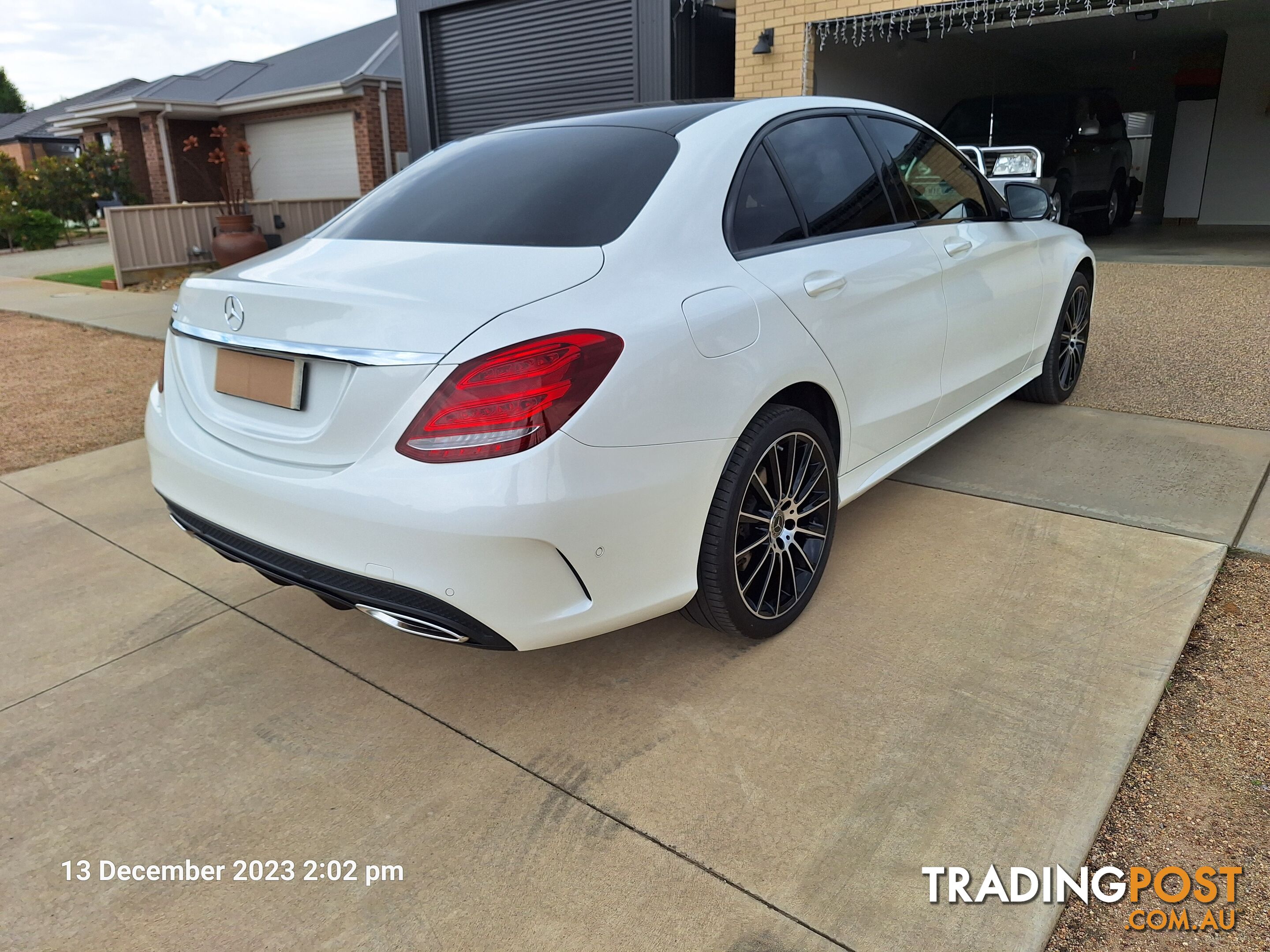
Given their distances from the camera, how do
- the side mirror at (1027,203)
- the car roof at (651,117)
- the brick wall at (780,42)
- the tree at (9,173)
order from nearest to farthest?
1. the car roof at (651,117)
2. the side mirror at (1027,203)
3. the brick wall at (780,42)
4. the tree at (9,173)

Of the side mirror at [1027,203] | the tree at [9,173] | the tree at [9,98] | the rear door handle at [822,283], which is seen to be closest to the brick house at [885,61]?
the side mirror at [1027,203]

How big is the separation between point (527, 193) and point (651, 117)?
572mm

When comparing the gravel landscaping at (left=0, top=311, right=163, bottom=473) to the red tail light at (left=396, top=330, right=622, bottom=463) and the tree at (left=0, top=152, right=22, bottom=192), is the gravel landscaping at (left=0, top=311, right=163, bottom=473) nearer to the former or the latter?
the red tail light at (left=396, top=330, right=622, bottom=463)

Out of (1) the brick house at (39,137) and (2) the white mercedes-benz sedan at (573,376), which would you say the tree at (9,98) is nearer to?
(1) the brick house at (39,137)

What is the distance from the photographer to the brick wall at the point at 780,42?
10078 millimetres

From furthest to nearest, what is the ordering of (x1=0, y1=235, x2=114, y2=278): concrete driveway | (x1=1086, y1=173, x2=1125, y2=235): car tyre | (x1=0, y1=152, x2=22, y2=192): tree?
(x1=0, y1=152, x2=22, y2=192): tree < (x1=0, y1=235, x2=114, y2=278): concrete driveway < (x1=1086, y1=173, x2=1125, y2=235): car tyre

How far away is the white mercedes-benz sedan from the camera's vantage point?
7.06 ft

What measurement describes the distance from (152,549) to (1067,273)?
15.0 ft

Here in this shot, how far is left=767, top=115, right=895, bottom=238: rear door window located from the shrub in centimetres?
2347

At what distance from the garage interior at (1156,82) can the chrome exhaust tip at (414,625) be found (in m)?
9.59

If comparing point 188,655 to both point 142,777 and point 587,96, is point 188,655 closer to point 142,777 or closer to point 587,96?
point 142,777

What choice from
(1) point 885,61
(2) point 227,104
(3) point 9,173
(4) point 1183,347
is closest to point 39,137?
(3) point 9,173

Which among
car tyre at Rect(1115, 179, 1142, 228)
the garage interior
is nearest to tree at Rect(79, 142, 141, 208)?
the garage interior

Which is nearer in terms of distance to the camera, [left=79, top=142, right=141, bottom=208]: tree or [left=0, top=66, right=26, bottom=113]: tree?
[left=79, top=142, right=141, bottom=208]: tree
